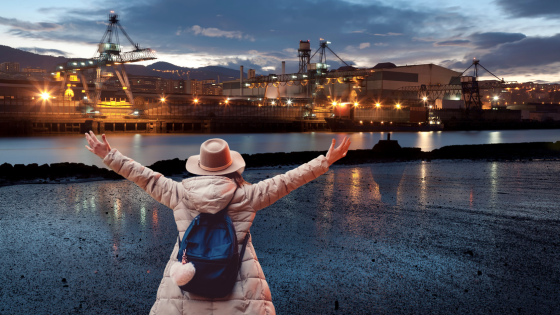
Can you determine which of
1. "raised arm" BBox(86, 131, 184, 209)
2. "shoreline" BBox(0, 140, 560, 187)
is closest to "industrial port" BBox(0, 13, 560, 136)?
"shoreline" BBox(0, 140, 560, 187)

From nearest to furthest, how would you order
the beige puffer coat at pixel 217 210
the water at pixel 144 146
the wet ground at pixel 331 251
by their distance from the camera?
the beige puffer coat at pixel 217 210, the wet ground at pixel 331 251, the water at pixel 144 146

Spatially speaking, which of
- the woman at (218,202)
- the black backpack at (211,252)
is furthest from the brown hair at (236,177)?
the black backpack at (211,252)

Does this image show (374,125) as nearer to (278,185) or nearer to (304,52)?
(304,52)

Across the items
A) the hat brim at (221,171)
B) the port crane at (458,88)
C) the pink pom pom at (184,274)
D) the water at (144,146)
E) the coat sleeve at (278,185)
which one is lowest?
the water at (144,146)

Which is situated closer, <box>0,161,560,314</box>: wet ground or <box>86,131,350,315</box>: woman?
<box>86,131,350,315</box>: woman

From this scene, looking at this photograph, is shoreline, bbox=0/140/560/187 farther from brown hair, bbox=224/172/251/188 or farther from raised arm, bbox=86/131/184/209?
brown hair, bbox=224/172/251/188

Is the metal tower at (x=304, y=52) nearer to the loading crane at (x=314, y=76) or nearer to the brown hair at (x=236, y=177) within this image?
the loading crane at (x=314, y=76)

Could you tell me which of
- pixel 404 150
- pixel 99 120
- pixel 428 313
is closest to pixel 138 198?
pixel 428 313

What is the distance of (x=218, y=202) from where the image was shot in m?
2.64

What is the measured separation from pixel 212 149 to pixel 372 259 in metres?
4.87

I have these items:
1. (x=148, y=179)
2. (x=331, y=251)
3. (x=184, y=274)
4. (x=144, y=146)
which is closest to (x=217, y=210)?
(x=184, y=274)

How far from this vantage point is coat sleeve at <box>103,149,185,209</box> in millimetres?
2980

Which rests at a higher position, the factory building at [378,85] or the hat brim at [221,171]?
the factory building at [378,85]

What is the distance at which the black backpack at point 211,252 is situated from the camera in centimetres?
259
